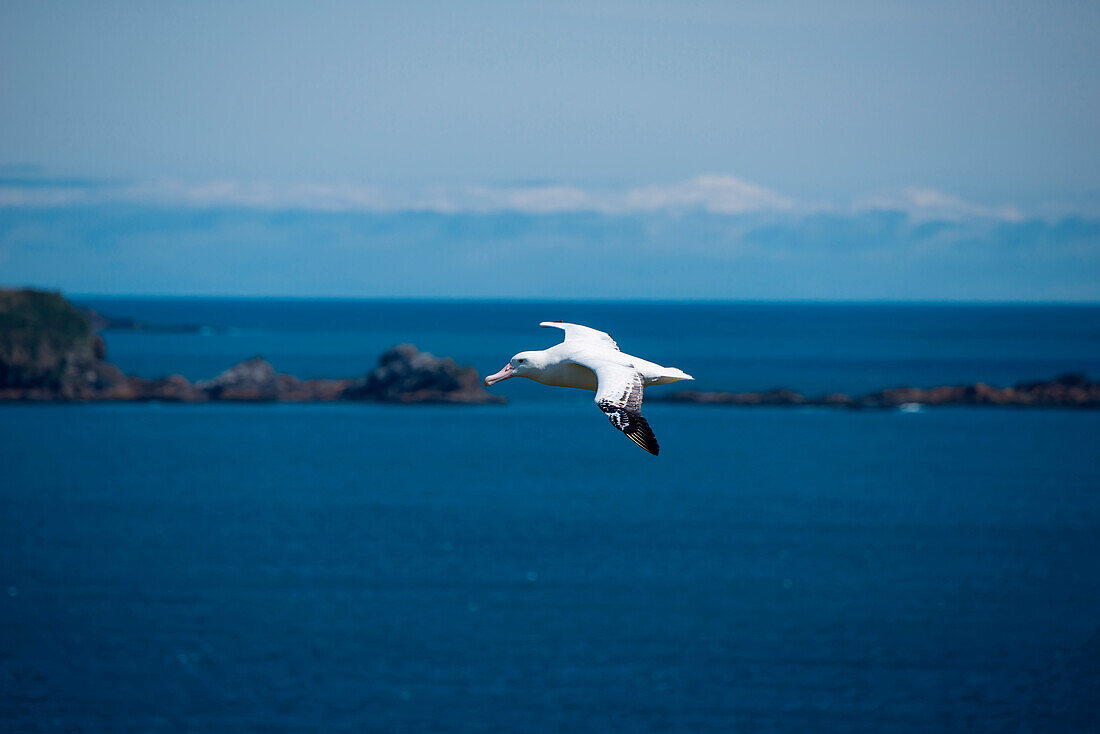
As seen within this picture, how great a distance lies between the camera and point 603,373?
16250 mm

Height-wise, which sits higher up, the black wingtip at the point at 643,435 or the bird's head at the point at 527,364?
the bird's head at the point at 527,364

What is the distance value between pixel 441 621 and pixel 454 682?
9.77 meters

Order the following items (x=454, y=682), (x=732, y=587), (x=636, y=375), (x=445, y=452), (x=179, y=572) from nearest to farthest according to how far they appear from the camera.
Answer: (x=636, y=375)
(x=454, y=682)
(x=732, y=587)
(x=179, y=572)
(x=445, y=452)

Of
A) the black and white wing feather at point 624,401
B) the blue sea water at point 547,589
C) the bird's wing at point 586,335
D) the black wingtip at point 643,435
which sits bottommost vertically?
the blue sea water at point 547,589

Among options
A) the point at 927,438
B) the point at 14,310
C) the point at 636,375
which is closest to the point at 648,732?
the point at 636,375

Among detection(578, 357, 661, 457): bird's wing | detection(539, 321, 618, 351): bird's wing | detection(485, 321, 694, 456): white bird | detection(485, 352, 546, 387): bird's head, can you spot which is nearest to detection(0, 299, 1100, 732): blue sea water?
detection(539, 321, 618, 351): bird's wing

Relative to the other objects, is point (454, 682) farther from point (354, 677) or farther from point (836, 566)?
point (836, 566)

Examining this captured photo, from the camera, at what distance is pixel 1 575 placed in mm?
124625

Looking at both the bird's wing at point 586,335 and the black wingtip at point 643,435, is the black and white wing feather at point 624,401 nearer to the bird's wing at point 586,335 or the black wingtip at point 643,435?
the black wingtip at point 643,435

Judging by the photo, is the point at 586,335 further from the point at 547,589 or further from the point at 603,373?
the point at 547,589

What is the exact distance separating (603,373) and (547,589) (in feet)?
337

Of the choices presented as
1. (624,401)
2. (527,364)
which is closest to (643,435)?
(624,401)

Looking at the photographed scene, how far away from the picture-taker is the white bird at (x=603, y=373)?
48.6 feet

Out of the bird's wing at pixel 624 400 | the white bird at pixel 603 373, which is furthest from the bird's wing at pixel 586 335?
the bird's wing at pixel 624 400
